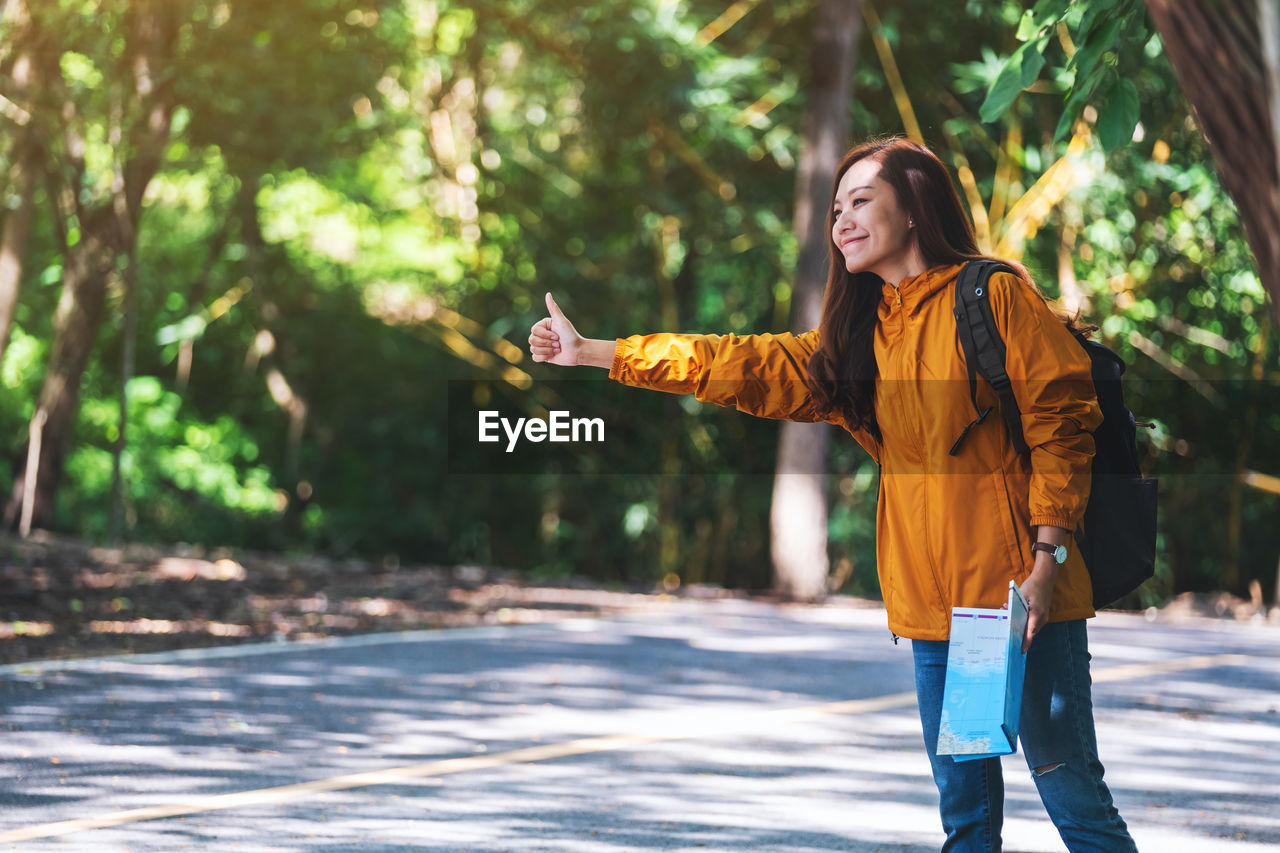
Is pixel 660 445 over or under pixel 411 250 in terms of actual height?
under

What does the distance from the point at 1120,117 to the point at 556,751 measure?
377 centimetres

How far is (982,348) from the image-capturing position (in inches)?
128

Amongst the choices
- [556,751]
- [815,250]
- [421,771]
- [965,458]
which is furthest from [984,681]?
[815,250]

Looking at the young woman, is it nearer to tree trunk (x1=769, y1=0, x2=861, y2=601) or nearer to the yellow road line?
the yellow road line

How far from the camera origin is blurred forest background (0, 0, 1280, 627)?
→ 16.0 meters

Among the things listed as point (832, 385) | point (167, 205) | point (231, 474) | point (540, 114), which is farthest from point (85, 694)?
point (167, 205)

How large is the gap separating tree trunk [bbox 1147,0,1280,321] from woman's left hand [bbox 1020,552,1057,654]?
741 millimetres

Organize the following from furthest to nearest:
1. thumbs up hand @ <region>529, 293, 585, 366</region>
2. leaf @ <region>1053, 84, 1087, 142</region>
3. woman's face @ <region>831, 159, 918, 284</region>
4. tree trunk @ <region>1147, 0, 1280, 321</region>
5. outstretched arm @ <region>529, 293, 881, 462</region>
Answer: leaf @ <region>1053, 84, 1087, 142</region>
thumbs up hand @ <region>529, 293, 585, 366</region>
outstretched arm @ <region>529, 293, 881, 462</region>
woman's face @ <region>831, 159, 918, 284</region>
tree trunk @ <region>1147, 0, 1280, 321</region>

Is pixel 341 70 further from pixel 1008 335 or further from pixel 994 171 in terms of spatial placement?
pixel 1008 335

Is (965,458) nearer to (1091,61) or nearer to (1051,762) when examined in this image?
(1051,762)

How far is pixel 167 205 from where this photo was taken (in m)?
24.7

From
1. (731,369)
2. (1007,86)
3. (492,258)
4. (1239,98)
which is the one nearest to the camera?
(1239,98)

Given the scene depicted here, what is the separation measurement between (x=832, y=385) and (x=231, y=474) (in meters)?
19.9

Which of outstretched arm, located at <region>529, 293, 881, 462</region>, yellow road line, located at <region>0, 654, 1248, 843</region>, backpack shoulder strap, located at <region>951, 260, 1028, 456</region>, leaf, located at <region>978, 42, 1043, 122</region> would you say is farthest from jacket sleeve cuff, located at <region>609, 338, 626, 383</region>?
yellow road line, located at <region>0, 654, 1248, 843</region>
